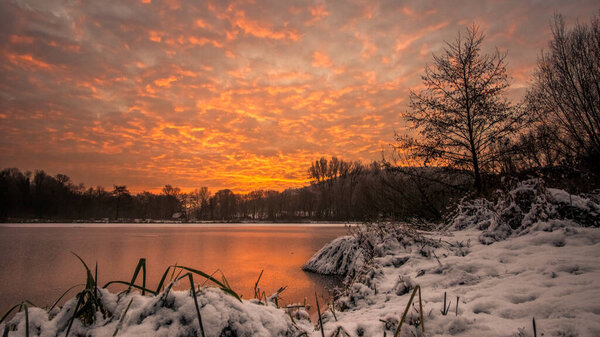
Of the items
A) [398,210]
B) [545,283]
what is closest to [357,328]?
[545,283]

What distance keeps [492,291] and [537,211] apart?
8.20ft

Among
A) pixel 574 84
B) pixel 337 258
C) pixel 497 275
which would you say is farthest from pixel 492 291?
pixel 574 84

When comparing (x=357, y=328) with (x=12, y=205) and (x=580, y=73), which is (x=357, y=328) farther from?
(x=12, y=205)

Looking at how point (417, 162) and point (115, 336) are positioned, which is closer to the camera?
point (115, 336)

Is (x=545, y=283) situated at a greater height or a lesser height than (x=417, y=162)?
lesser

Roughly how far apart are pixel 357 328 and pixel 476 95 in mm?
8978

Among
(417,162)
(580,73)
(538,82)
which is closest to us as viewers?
(417,162)

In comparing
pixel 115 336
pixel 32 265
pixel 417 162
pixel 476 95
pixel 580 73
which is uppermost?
pixel 580 73

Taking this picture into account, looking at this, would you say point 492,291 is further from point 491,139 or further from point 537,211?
point 491,139

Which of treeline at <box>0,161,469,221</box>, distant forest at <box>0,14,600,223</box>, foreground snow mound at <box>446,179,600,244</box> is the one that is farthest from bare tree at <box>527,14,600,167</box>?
treeline at <box>0,161,469,221</box>

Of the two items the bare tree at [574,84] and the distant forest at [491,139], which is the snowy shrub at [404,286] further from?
the bare tree at [574,84]

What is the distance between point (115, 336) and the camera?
3.98 ft

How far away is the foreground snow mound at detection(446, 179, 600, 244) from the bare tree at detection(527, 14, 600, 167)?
892cm

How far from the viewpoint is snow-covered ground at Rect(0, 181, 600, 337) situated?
1312 mm
